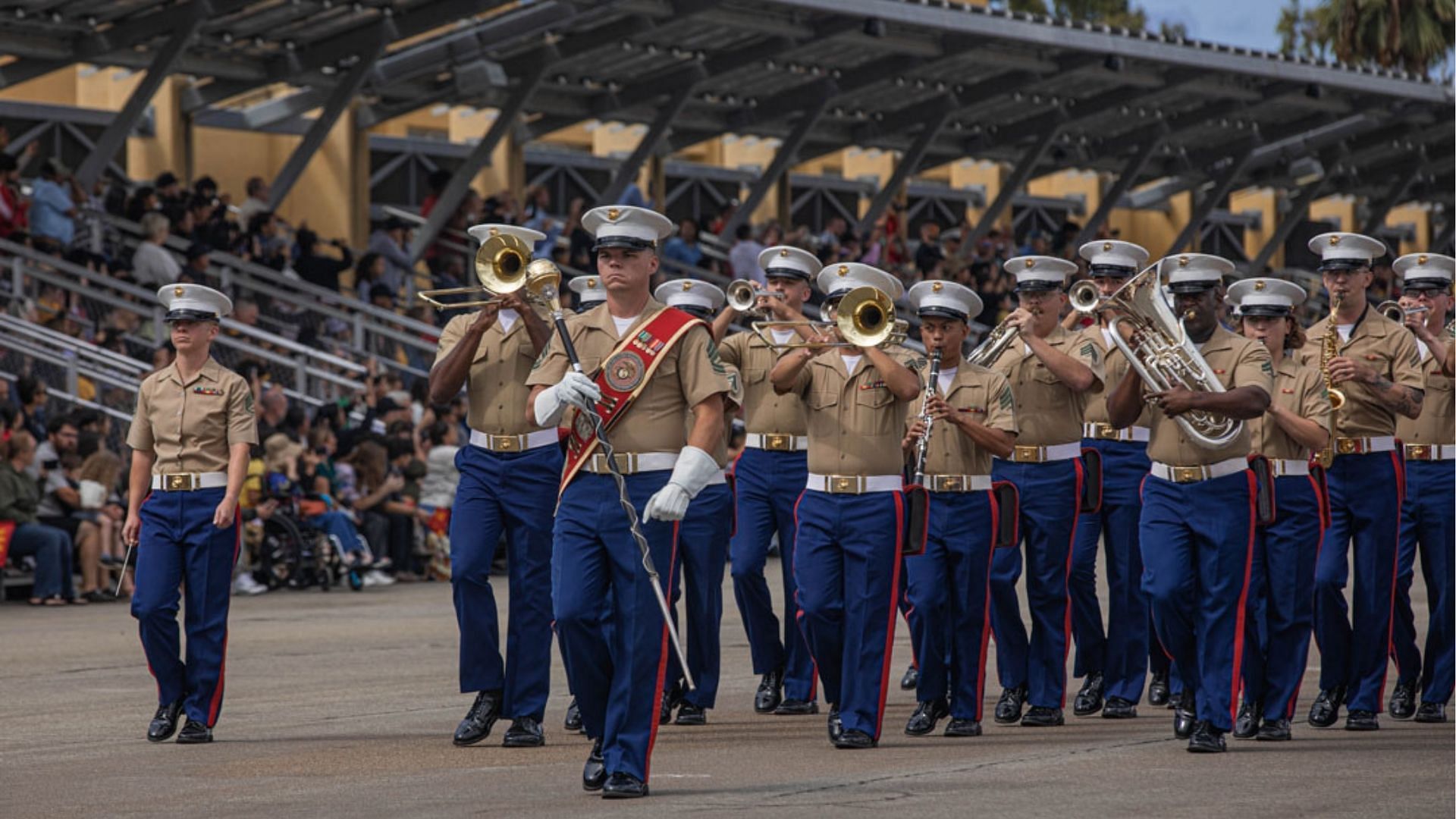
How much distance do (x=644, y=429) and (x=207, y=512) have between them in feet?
9.14

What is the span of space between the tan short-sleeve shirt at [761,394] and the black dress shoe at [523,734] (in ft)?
7.02

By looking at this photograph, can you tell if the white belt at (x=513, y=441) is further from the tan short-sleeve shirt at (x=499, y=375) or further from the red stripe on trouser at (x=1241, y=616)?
the red stripe on trouser at (x=1241, y=616)

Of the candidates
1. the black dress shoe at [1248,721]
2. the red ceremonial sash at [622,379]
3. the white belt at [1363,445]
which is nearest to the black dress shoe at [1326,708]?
the black dress shoe at [1248,721]

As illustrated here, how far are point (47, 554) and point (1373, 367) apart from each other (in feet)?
37.8

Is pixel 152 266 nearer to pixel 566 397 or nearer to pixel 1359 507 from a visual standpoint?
pixel 1359 507

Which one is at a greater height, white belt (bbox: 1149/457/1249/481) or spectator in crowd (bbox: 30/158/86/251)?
spectator in crowd (bbox: 30/158/86/251)

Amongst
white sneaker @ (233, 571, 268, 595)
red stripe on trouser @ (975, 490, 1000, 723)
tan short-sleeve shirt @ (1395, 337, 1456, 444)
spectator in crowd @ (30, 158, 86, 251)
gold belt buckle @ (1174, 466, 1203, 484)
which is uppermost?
spectator in crowd @ (30, 158, 86, 251)

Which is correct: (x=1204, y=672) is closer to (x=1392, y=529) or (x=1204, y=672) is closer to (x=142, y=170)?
(x=1392, y=529)

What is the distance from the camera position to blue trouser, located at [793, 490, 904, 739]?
10406 mm

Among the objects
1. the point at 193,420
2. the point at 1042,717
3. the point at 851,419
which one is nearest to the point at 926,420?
the point at 851,419

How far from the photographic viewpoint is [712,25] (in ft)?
93.4

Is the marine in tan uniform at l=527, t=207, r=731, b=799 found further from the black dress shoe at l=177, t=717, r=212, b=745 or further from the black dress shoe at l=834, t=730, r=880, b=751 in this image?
the black dress shoe at l=177, t=717, r=212, b=745

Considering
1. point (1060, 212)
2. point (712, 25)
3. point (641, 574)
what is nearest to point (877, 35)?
point (712, 25)

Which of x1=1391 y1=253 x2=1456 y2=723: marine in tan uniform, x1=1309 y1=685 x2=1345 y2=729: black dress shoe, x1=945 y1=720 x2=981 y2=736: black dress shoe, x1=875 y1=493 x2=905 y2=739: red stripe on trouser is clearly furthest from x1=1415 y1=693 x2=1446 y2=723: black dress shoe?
x1=875 y1=493 x2=905 y2=739: red stripe on trouser
